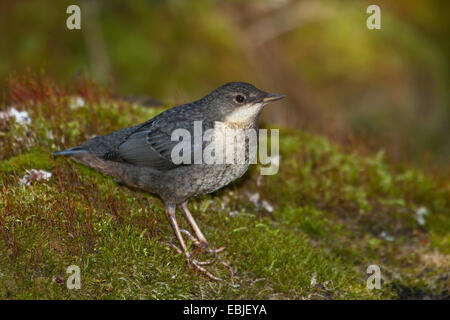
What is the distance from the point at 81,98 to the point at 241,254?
11.4 feet

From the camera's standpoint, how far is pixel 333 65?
12078 mm

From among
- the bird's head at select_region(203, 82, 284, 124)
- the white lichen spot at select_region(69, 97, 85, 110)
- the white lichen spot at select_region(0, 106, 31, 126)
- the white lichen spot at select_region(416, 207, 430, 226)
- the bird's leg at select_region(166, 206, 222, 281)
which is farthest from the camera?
the white lichen spot at select_region(69, 97, 85, 110)

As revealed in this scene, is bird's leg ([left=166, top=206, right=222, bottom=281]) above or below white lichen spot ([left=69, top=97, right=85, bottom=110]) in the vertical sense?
below

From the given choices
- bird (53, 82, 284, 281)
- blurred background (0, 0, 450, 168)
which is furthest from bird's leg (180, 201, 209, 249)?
blurred background (0, 0, 450, 168)

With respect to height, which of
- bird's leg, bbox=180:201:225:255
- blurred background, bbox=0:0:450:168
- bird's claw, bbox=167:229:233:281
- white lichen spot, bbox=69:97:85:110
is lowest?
bird's claw, bbox=167:229:233:281

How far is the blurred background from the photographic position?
993 cm

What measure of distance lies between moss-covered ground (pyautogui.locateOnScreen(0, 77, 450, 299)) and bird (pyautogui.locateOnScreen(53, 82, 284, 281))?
26 cm

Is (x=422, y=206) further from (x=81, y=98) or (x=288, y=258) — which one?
(x=81, y=98)

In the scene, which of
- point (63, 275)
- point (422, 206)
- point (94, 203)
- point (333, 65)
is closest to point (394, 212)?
point (422, 206)

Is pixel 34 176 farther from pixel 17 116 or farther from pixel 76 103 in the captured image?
pixel 76 103

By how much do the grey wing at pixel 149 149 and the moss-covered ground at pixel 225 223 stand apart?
417 millimetres

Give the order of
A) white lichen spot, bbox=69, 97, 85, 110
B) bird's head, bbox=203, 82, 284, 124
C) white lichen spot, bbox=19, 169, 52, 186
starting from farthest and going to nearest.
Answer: white lichen spot, bbox=69, 97, 85, 110 → white lichen spot, bbox=19, 169, 52, 186 → bird's head, bbox=203, 82, 284, 124

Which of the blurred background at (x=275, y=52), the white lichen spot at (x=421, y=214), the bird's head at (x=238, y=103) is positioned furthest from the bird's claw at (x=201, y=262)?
the blurred background at (x=275, y=52)

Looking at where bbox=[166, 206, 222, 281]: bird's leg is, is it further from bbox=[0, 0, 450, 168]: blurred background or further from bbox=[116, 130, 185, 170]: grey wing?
bbox=[0, 0, 450, 168]: blurred background
